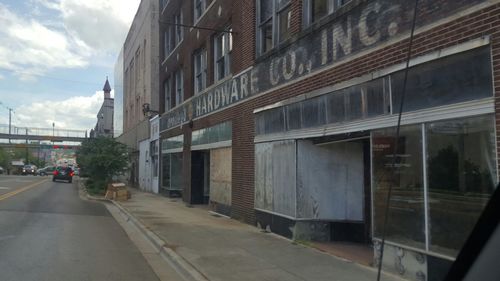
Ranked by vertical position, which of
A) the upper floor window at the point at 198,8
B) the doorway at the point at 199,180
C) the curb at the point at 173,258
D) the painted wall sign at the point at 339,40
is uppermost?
the upper floor window at the point at 198,8

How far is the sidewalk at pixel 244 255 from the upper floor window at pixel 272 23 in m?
4.86

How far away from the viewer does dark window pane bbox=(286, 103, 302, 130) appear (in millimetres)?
12044

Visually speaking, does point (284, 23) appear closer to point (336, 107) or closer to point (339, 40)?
point (339, 40)

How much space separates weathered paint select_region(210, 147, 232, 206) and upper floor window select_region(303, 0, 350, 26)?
618cm

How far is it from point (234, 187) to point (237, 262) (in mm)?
6931

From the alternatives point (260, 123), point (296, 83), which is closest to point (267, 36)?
point (260, 123)

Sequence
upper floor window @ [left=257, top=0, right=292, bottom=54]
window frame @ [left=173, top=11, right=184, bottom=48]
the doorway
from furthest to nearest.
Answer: window frame @ [left=173, top=11, right=184, bottom=48], the doorway, upper floor window @ [left=257, top=0, right=292, bottom=54]

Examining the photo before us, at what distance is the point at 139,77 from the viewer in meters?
40.9

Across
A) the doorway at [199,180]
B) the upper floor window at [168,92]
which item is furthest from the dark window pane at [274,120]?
the upper floor window at [168,92]

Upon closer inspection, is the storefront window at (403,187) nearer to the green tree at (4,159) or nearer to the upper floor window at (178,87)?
the upper floor window at (178,87)

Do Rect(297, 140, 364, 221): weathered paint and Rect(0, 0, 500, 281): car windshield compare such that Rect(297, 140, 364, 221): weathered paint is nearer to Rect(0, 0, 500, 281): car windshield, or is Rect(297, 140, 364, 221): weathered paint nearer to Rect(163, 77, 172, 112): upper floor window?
Rect(0, 0, 500, 281): car windshield

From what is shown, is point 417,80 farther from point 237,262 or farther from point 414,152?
point 237,262

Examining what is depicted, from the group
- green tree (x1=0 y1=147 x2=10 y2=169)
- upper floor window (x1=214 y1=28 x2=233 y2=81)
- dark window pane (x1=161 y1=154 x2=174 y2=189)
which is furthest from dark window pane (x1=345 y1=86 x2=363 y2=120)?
green tree (x1=0 y1=147 x2=10 y2=169)

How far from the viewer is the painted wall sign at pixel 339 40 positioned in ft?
26.3
